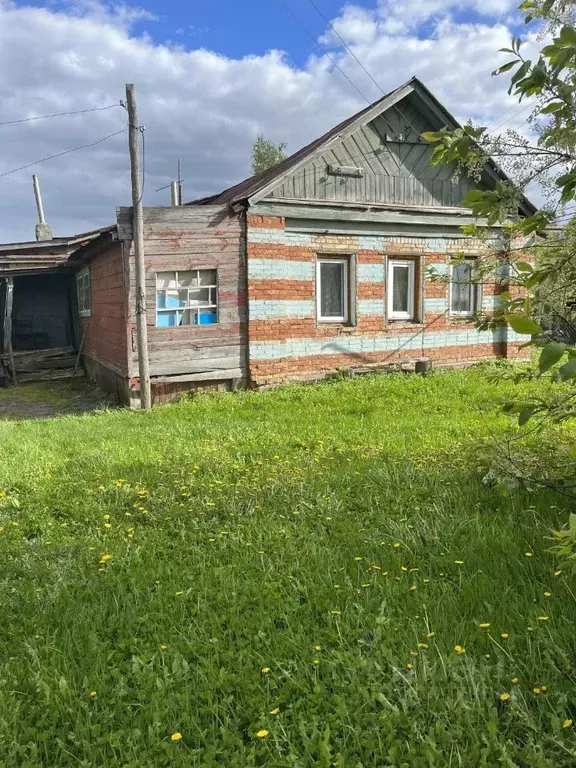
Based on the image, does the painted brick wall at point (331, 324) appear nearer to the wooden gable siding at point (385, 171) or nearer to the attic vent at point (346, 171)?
the wooden gable siding at point (385, 171)

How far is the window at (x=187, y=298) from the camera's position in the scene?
10.7 m

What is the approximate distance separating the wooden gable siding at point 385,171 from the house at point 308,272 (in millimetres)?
28

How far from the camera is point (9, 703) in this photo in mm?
2600

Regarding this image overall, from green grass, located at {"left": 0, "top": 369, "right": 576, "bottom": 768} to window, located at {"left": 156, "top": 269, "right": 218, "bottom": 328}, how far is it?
5087 mm

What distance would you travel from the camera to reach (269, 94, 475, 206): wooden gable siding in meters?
11.6

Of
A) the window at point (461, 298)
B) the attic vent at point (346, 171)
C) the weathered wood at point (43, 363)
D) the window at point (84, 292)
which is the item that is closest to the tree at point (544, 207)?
the attic vent at point (346, 171)

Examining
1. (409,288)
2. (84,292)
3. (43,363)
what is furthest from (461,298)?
(43,363)

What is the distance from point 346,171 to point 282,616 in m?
10.5

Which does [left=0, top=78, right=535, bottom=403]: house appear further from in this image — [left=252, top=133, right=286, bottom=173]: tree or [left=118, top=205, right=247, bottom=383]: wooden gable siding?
[left=252, top=133, right=286, bottom=173]: tree

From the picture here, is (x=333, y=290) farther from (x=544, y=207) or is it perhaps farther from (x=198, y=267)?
(x=544, y=207)

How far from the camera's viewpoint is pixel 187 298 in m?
10.8

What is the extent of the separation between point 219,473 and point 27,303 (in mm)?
14926

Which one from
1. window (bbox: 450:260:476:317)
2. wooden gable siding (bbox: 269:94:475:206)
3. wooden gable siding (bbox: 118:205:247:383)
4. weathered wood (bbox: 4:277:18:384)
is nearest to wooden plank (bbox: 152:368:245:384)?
wooden gable siding (bbox: 118:205:247:383)

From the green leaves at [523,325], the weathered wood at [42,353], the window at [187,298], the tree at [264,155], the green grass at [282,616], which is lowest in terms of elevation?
the green grass at [282,616]
